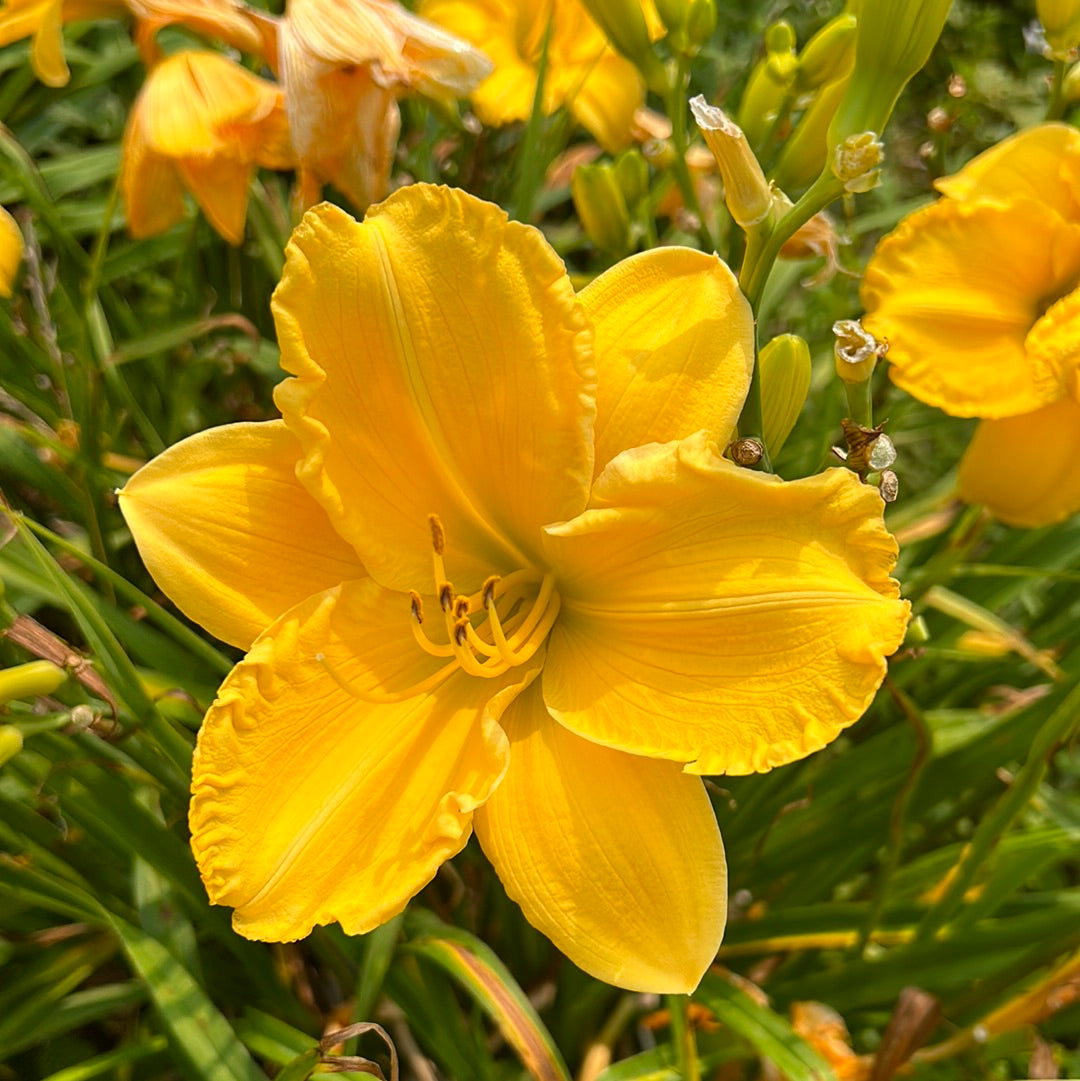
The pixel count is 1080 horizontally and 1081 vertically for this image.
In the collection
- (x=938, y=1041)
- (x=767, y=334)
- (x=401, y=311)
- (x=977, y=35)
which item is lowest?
(x=938, y=1041)

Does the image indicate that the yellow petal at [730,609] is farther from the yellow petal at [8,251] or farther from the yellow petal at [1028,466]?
the yellow petal at [8,251]

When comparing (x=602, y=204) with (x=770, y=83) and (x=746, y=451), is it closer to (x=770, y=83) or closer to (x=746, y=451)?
(x=770, y=83)

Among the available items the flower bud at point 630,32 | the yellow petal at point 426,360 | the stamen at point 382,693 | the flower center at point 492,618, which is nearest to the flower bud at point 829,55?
the flower bud at point 630,32

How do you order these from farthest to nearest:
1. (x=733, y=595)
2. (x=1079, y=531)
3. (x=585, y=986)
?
(x=1079, y=531), (x=585, y=986), (x=733, y=595)

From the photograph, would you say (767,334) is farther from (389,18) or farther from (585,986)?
(585,986)

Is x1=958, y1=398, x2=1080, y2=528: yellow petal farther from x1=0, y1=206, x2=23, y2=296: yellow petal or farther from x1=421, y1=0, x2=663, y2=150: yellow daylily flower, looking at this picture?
x1=0, y1=206, x2=23, y2=296: yellow petal

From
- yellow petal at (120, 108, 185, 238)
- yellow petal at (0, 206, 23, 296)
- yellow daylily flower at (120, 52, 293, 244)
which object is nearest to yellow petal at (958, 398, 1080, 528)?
yellow daylily flower at (120, 52, 293, 244)

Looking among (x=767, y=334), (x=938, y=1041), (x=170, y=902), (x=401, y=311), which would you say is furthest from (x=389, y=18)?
(x=938, y=1041)
